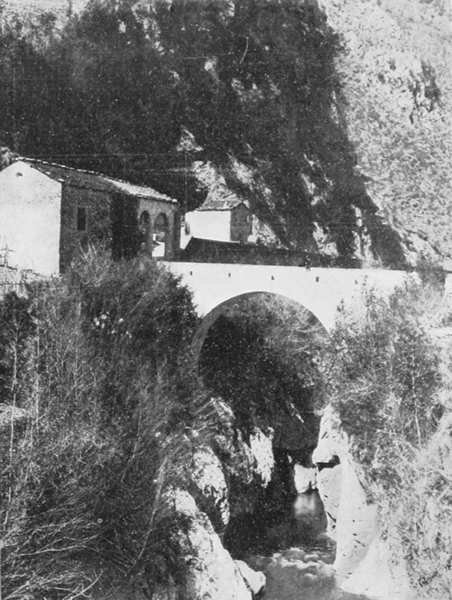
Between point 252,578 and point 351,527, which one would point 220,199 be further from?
point 252,578

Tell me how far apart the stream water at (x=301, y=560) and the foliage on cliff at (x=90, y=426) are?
2.98 m

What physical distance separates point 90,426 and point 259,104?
20.6 meters

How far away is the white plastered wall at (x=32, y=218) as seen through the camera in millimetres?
17688

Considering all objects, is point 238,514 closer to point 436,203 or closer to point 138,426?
point 138,426

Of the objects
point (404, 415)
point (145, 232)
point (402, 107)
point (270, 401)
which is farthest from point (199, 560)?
point (402, 107)

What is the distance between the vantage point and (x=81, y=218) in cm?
1881

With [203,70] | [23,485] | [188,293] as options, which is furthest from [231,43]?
[23,485]

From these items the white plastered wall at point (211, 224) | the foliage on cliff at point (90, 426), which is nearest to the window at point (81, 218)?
the foliage on cliff at point (90, 426)

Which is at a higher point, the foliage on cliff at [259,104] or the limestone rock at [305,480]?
the foliage on cliff at [259,104]

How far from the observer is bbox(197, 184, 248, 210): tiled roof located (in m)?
25.2

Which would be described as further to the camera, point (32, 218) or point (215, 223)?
point (215, 223)

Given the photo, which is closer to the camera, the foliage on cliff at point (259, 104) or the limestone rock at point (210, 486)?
the limestone rock at point (210, 486)

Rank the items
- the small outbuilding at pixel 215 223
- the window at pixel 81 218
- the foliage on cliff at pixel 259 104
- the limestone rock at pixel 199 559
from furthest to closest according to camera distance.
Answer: the foliage on cliff at pixel 259 104, the small outbuilding at pixel 215 223, the window at pixel 81 218, the limestone rock at pixel 199 559

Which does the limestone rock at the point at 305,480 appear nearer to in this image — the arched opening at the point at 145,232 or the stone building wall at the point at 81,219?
the arched opening at the point at 145,232
